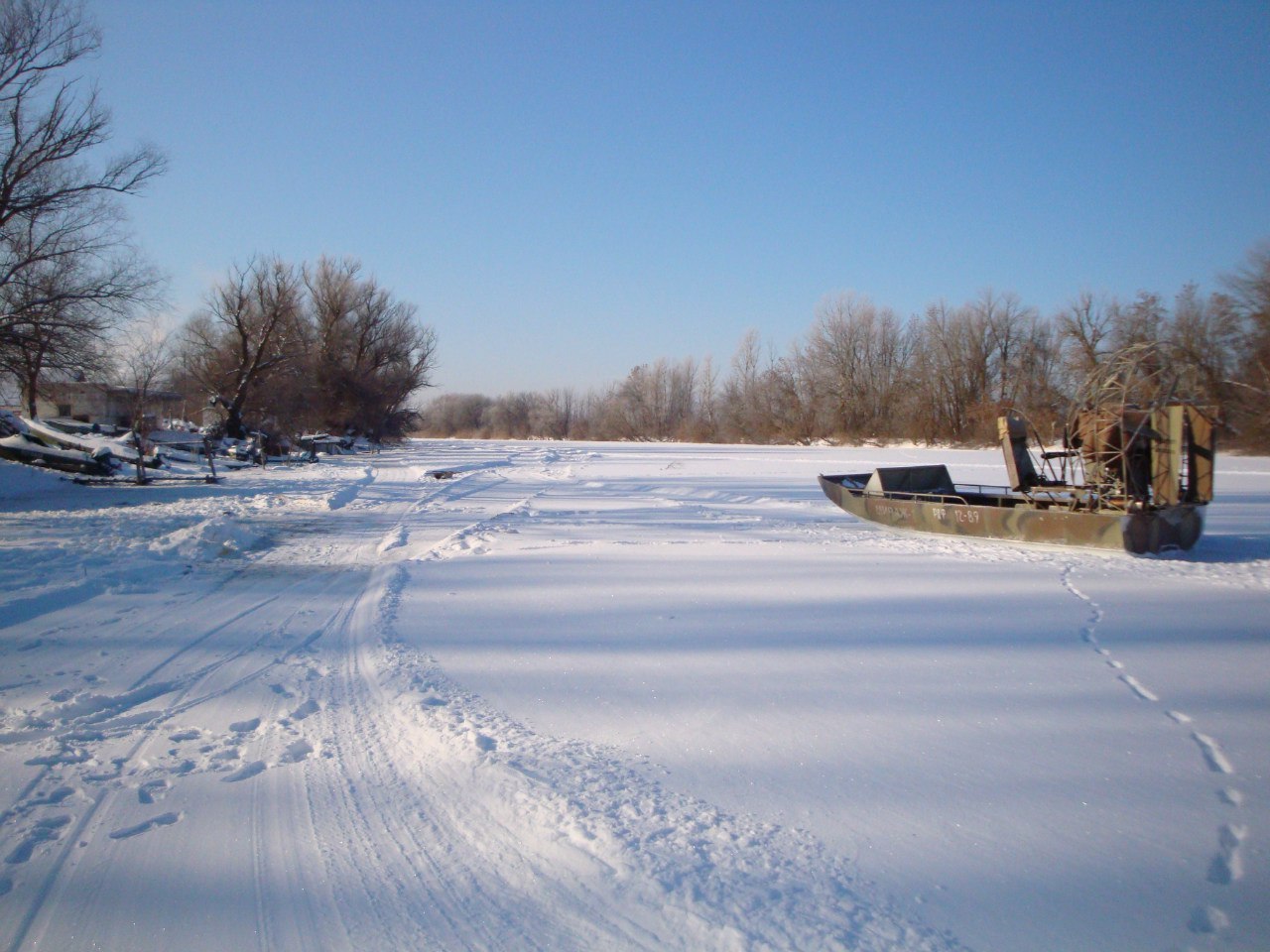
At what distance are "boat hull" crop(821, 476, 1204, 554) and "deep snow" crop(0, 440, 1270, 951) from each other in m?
1.35

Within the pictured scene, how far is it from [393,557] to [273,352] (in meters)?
34.6

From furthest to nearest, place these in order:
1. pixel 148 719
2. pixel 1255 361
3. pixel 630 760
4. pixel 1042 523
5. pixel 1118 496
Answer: pixel 1255 361, pixel 1118 496, pixel 1042 523, pixel 148 719, pixel 630 760

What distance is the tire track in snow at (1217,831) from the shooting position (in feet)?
8.39

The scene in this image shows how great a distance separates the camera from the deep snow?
257 cm

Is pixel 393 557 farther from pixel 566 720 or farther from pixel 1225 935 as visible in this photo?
pixel 1225 935

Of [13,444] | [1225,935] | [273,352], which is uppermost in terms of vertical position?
[273,352]

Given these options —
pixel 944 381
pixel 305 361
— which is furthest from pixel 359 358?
pixel 944 381

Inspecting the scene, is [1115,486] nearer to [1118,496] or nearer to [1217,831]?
Result: [1118,496]

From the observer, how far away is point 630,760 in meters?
3.71

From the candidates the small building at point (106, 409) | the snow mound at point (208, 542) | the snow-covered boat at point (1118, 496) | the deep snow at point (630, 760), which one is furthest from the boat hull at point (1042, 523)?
the small building at point (106, 409)

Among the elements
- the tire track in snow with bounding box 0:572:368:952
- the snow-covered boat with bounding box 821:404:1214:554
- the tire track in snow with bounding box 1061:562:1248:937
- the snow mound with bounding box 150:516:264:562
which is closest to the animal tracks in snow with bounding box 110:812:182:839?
the tire track in snow with bounding box 0:572:368:952

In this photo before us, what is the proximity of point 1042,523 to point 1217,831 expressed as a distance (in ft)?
27.4

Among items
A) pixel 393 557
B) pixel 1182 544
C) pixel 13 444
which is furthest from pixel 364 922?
pixel 13 444

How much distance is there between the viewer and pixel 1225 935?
97.7 inches
